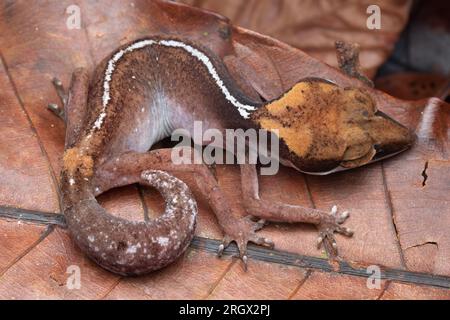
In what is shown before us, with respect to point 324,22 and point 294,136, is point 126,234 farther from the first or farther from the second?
point 324,22

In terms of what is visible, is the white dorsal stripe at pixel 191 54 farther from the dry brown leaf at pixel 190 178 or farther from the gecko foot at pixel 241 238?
the gecko foot at pixel 241 238

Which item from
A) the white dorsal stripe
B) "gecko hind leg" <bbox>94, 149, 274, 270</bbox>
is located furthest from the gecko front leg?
the white dorsal stripe

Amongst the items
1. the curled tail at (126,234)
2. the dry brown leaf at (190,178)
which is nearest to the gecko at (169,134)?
the curled tail at (126,234)

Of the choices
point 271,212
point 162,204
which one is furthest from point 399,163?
point 162,204

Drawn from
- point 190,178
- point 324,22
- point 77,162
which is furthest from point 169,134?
point 324,22

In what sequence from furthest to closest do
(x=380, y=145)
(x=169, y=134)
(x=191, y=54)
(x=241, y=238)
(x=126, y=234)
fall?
(x=169, y=134) < (x=191, y=54) < (x=380, y=145) < (x=241, y=238) < (x=126, y=234)

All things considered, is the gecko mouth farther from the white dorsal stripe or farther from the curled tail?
the curled tail

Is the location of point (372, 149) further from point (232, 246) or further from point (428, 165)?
point (232, 246)
